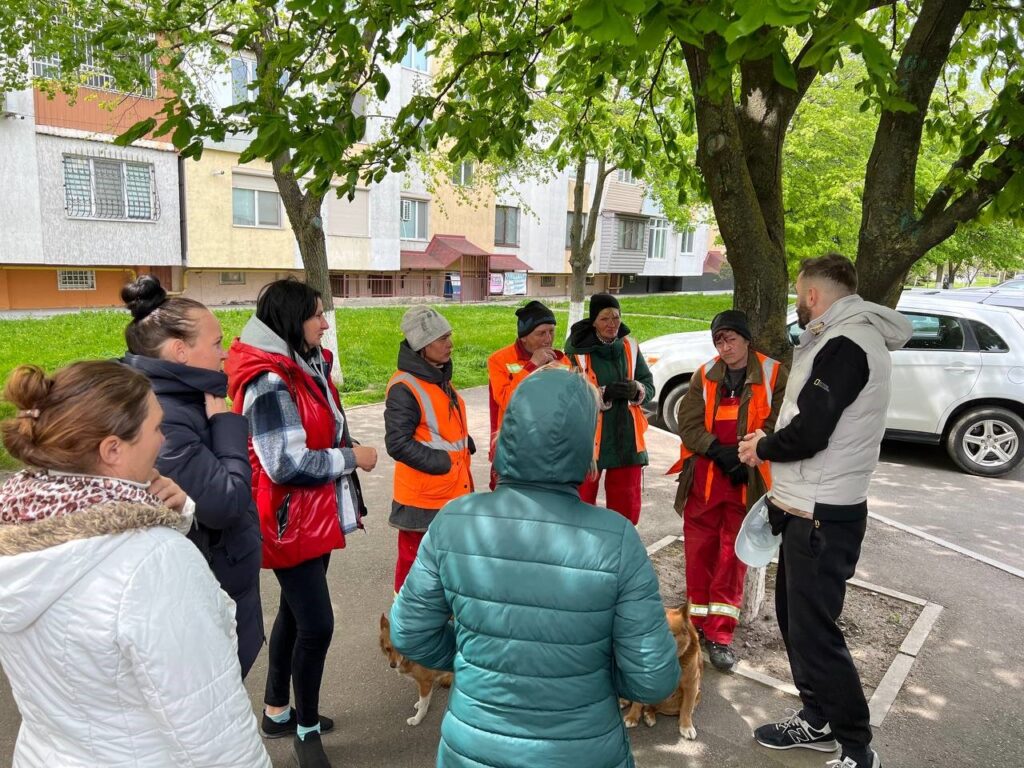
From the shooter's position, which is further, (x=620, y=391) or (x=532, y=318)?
(x=620, y=391)

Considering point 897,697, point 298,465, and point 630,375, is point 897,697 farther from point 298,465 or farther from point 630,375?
point 298,465

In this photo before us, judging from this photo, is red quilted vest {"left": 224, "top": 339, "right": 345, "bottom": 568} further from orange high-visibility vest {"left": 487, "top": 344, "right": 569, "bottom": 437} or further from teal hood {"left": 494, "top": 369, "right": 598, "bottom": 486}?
orange high-visibility vest {"left": 487, "top": 344, "right": 569, "bottom": 437}

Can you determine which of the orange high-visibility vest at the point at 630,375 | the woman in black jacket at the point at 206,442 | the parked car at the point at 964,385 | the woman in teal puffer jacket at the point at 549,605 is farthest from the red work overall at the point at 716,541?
the parked car at the point at 964,385

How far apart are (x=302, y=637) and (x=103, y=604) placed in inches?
66.0

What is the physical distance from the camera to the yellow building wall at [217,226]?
22219mm

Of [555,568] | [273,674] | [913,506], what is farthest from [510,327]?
[555,568]

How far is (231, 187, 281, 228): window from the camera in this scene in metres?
23.4

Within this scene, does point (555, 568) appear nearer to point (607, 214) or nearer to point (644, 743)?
point (644, 743)

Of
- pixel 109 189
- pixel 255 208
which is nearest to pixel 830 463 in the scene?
pixel 109 189

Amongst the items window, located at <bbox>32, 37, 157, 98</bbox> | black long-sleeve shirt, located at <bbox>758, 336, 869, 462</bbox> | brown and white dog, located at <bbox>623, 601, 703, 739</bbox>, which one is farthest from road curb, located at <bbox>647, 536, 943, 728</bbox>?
window, located at <bbox>32, 37, 157, 98</bbox>

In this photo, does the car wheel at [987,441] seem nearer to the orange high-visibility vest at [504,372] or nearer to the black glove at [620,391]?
the black glove at [620,391]

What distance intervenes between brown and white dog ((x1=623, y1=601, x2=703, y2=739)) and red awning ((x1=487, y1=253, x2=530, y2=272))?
28.8 m

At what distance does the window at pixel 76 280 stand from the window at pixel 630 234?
81.4 feet

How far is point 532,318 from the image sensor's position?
15.4ft
